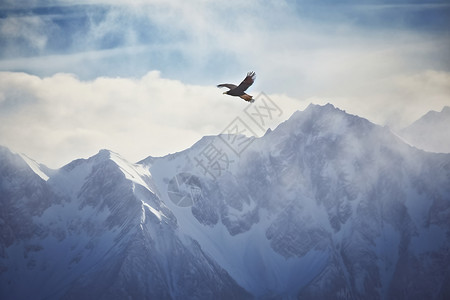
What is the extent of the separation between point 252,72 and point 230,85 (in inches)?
90.0

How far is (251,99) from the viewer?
48.9m

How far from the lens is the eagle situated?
49344 mm

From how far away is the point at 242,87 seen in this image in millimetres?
49656

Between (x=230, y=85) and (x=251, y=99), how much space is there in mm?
2526

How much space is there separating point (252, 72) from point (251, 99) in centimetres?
241

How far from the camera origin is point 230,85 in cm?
5006

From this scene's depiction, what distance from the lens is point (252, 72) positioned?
49.3 m

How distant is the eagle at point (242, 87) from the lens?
49.3m
